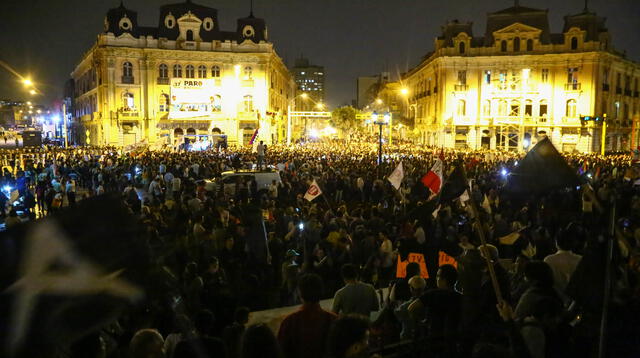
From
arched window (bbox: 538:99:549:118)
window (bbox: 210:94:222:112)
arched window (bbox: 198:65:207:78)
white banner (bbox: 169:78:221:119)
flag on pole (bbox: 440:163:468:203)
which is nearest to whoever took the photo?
flag on pole (bbox: 440:163:468:203)

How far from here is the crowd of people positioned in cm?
437

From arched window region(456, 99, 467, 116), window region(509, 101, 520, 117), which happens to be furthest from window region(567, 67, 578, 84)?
arched window region(456, 99, 467, 116)

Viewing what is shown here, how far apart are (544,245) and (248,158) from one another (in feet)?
78.1

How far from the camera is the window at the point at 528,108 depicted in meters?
56.2

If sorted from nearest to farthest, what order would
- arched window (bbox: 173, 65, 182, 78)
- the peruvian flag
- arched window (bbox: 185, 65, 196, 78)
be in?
1. the peruvian flag
2. arched window (bbox: 173, 65, 182, 78)
3. arched window (bbox: 185, 65, 196, 78)

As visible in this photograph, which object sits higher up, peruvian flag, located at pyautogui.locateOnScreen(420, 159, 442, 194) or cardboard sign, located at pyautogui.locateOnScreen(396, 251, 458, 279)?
peruvian flag, located at pyautogui.locateOnScreen(420, 159, 442, 194)

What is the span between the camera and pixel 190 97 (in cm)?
5309

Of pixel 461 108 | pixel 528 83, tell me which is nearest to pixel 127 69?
pixel 461 108

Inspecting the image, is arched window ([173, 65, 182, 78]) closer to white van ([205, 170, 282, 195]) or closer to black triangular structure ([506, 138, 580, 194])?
white van ([205, 170, 282, 195])

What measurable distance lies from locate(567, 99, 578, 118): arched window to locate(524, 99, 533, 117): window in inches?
156

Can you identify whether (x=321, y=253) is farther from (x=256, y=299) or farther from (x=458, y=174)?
(x=458, y=174)

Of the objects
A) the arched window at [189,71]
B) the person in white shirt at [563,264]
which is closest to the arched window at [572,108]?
the arched window at [189,71]

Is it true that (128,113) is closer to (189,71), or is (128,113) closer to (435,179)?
(189,71)

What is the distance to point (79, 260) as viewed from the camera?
2.89 meters
